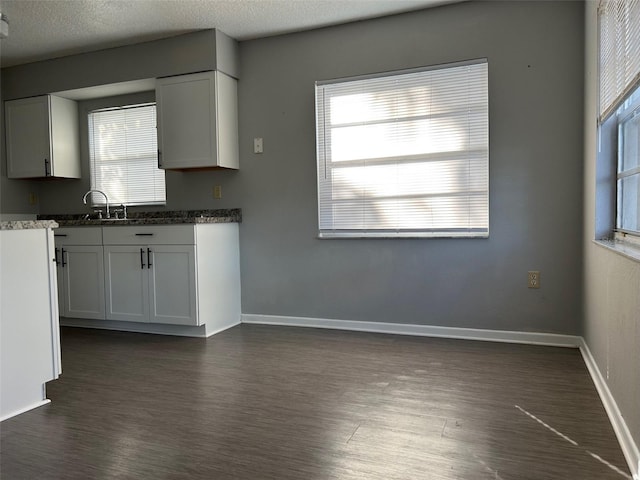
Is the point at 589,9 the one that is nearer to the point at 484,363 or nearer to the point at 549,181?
the point at 549,181

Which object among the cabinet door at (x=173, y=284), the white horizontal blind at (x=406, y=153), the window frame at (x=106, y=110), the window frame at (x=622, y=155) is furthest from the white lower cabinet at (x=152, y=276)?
the window frame at (x=622, y=155)

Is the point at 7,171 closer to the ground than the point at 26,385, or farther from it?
farther from it

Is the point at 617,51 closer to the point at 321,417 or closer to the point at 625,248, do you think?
the point at 625,248

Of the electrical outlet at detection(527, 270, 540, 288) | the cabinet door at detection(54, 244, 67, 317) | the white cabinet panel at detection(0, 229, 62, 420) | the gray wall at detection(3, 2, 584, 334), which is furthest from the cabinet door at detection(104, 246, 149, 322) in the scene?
the electrical outlet at detection(527, 270, 540, 288)

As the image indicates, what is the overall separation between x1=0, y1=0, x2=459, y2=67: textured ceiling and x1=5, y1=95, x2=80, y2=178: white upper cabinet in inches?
23.0

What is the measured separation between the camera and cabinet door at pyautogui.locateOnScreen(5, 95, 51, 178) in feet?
14.4

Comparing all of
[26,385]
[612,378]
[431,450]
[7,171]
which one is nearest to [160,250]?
[26,385]

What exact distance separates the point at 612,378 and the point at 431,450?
85 centimetres

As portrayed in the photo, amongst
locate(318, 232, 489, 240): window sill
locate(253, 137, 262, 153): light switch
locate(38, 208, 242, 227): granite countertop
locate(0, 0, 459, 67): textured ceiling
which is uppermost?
locate(0, 0, 459, 67): textured ceiling

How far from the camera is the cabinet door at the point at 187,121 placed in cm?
377

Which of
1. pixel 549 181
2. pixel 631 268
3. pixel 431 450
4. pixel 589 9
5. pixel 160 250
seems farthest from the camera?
pixel 160 250

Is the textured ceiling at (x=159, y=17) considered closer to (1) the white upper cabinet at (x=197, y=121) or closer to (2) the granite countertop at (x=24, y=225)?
(1) the white upper cabinet at (x=197, y=121)

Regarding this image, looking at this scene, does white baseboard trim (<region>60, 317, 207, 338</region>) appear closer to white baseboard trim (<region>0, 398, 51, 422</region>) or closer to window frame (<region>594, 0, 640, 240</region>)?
white baseboard trim (<region>0, 398, 51, 422</region>)

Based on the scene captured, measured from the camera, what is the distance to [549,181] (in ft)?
10.2
